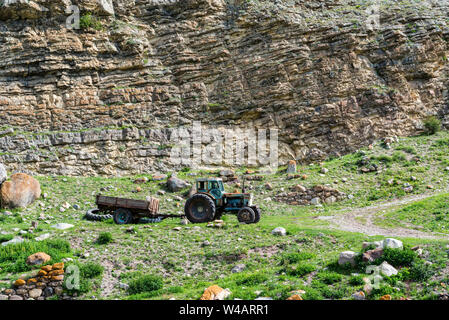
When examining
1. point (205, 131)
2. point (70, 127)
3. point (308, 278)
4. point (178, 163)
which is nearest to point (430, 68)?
point (205, 131)

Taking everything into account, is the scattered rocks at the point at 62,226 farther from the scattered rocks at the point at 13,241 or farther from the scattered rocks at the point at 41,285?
the scattered rocks at the point at 41,285

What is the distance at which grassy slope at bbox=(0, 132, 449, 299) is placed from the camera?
7794mm

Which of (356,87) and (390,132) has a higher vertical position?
(356,87)

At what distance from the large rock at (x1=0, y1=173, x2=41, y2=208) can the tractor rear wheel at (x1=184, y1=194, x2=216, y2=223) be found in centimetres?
929

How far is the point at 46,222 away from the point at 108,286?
835 cm

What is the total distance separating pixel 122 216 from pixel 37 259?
→ 5.82 m

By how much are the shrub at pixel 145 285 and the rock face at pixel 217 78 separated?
2011 cm

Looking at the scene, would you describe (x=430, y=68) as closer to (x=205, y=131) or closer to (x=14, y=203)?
(x=205, y=131)

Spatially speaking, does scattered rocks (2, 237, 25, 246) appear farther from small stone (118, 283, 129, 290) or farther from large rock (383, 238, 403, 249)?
large rock (383, 238, 403, 249)

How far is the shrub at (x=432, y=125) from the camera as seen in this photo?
27984 mm

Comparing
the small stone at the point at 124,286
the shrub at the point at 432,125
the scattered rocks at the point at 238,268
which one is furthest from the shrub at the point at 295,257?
the shrub at the point at 432,125

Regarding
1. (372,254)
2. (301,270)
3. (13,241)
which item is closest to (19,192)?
(13,241)

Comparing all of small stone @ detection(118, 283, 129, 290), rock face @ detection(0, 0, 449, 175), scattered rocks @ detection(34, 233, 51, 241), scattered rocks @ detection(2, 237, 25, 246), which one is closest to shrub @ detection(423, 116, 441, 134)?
rock face @ detection(0, 0, 449, 175)

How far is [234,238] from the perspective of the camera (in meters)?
12.2
